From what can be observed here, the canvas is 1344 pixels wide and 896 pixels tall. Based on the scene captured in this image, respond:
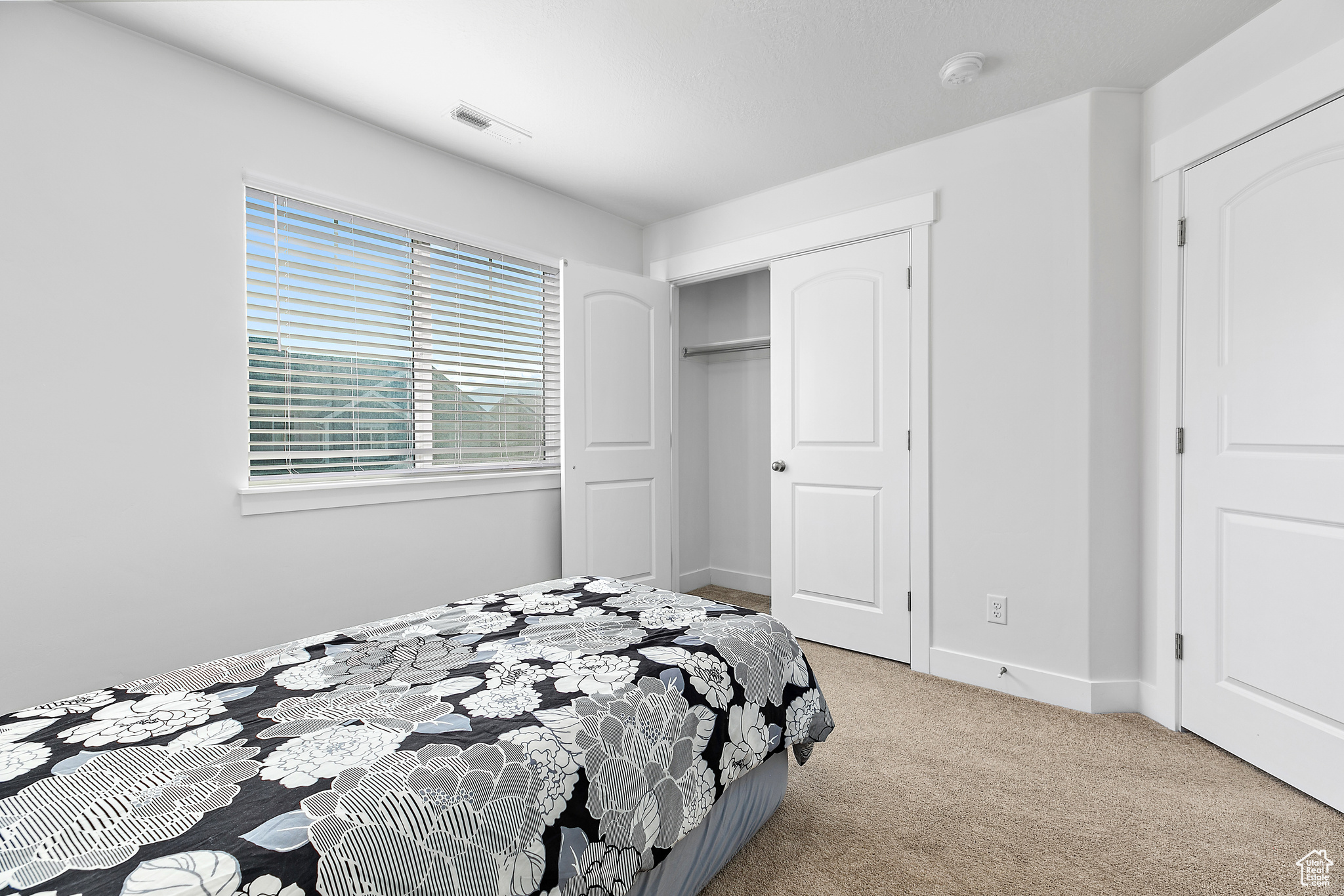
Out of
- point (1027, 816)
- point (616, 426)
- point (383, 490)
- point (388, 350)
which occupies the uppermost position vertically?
point (388, 350)

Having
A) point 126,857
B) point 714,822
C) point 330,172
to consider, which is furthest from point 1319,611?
point 330,172

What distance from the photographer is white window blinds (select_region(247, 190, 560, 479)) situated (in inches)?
99.5

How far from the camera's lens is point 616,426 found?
12.1 feet

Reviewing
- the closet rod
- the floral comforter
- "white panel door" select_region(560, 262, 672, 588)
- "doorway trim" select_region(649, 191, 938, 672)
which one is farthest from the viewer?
the closet rod

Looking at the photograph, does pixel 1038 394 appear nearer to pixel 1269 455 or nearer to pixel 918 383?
pixel 918 383

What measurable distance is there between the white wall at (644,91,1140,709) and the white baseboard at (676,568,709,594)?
1.89 m

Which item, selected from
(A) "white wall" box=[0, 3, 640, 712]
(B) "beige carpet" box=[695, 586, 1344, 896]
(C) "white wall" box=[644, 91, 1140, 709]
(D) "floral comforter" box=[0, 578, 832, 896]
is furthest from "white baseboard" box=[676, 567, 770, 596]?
(D) "floral comforter" box=[0, 578, 832, 896]

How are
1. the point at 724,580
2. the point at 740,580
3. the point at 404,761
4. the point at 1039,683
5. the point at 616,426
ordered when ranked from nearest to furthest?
the point at 404,761 < the point at 1039,683 < the point at 616,426 < the point at 740,580 < the point at 724,580

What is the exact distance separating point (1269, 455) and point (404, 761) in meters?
2.63

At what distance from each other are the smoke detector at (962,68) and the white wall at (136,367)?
2.44 m

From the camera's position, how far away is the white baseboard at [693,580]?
14.5ft

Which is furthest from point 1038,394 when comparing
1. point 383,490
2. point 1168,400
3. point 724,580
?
point 383,490

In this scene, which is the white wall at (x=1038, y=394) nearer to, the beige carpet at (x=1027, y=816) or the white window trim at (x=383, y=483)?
the beige carpet at (x=1027, y=816)

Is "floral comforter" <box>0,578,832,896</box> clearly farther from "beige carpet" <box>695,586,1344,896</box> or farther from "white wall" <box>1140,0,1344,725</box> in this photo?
"white wall" <box>1140,0,1344,725</box>
